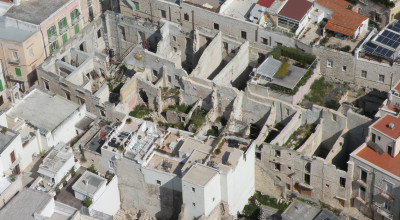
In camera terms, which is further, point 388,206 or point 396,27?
point 396,27

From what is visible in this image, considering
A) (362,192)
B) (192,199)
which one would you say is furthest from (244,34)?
(192,199)

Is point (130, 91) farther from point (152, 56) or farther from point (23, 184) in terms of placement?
point (23, 184)

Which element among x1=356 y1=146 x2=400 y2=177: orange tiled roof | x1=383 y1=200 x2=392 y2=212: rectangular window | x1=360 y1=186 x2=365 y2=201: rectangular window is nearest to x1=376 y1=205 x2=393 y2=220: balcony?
x1=383 y1=200 x2=392 y2=212: rectangular window

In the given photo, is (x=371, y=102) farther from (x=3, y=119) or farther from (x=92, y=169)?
(x=3, y=119)

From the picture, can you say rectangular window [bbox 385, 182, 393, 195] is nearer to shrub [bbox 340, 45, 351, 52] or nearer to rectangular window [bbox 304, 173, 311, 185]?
rectangular window [bbox 304, 173, 311, 185]

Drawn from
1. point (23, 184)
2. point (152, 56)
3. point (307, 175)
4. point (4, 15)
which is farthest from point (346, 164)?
point (4, 15)

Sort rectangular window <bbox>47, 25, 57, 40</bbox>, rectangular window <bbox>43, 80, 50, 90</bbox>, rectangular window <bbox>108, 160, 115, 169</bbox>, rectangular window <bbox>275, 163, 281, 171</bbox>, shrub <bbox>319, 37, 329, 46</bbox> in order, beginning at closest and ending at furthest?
1. rectangular window <bbox>108, 160, 115, 169</bbox>
2. rectangular window <bbox>275, 163, 281, 171</bbox>
3. shrub <bbox>319, 37, 329, 46</bbox>
4. rectangular window <bbox>43, 80, 50, 90</bbox>
5. rectangular window <bbox>47, 25, 57, 40</bbox>
